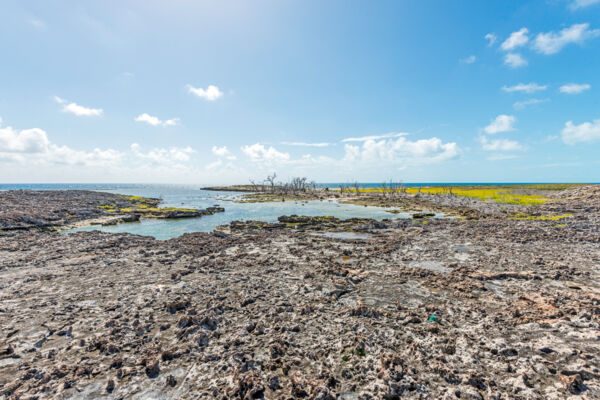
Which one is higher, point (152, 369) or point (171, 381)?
point (152, 369)

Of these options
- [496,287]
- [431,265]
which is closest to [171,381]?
[496,287]

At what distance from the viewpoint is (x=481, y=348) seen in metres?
8.34

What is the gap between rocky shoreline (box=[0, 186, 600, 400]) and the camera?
696cm

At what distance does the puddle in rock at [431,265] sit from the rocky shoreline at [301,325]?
0.15m

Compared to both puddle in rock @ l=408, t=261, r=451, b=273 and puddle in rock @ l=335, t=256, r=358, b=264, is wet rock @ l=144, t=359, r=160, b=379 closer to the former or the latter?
puddle in rock @ l=335, t=256, r=358, b=264

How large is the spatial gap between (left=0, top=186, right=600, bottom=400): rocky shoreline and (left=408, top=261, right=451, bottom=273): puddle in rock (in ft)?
0.49

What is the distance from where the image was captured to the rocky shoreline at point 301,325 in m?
6.96

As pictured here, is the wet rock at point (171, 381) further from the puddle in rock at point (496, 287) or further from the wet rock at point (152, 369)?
the puddle in rock at point (496, 287)

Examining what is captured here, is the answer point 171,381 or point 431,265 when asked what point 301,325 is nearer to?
point 171,381

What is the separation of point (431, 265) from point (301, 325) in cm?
1219

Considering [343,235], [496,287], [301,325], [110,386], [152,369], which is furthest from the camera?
[343,235]

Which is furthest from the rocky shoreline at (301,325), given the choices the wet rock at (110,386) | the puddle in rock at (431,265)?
the puddle in rock at (431,265)

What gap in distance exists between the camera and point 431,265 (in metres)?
17.5

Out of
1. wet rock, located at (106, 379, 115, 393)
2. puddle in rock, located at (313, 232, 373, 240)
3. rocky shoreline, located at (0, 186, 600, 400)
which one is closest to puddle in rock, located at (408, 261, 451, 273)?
rocky shoreline, located at (0, 186, 600, 400)
